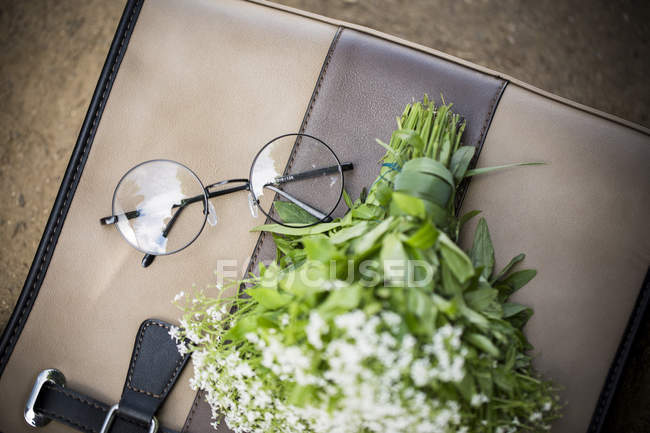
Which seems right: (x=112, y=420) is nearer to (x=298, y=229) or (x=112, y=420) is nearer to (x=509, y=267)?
(x=298, y=229)

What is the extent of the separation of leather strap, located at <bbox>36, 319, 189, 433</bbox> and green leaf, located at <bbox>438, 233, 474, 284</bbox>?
574mm

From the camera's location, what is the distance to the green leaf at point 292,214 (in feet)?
2.87

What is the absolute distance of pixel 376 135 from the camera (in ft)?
3.00

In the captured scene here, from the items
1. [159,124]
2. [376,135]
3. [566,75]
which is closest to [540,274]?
[376,135]

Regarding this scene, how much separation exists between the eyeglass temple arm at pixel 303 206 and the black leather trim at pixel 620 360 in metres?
0.62

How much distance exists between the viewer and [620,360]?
2.78 feet

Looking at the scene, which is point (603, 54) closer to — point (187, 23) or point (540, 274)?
point (540, 274)

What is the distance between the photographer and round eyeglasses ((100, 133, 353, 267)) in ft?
2.98

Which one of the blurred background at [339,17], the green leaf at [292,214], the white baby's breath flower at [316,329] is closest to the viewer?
the white baby's breath flower at [316,329]

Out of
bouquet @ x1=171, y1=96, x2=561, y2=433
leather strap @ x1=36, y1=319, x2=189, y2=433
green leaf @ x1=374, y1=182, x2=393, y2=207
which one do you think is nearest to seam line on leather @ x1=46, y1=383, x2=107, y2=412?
leather strap @ x1=36, y1=319, x2=189, y2=433

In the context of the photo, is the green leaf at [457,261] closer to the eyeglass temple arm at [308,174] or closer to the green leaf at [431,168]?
the green leaf at [431,168]

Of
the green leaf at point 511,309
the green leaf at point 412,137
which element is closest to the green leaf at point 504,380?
the green leaf at point 511,309

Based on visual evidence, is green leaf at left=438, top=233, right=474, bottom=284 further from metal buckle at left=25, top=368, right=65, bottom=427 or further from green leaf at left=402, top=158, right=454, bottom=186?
metal buckle at left=25, top=368, right=65, bottom=427

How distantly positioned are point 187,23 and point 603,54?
1.15m
